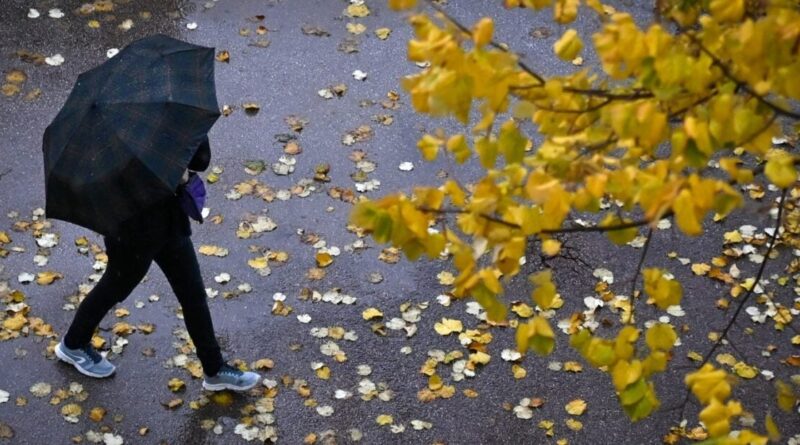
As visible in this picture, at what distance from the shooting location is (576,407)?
18.7 ft

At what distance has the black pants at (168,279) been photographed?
5.11 meters

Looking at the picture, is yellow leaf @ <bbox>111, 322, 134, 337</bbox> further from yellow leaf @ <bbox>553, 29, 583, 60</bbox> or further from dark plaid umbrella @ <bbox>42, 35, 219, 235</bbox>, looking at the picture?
yellow leaf @ <bbox>553, 29, 583, 60</bbox>

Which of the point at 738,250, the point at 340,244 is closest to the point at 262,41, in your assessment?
the point at 340,244

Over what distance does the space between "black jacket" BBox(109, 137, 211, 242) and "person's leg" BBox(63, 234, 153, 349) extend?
0.34 ft


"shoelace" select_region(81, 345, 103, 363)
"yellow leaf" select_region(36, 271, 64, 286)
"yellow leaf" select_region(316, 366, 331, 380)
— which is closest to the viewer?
"shoelace" select_region(81, 345, 103, 363)

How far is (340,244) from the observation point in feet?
21.8

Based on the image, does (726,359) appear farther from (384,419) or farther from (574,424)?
(384,419)

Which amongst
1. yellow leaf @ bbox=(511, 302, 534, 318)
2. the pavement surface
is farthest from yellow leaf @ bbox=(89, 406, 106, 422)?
yellow leaf @ bbox=(511, 302, 534, 318)

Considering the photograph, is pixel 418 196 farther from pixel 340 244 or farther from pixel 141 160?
pixel 340 244

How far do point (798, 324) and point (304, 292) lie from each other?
271 centimetres

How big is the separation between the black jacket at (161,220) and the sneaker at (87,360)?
3.38ft

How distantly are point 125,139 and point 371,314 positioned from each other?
6.56 feet

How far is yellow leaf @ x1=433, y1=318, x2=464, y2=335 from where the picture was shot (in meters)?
6.09

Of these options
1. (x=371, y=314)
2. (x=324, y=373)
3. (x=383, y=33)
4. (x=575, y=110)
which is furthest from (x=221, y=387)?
(x=383, y=33)
